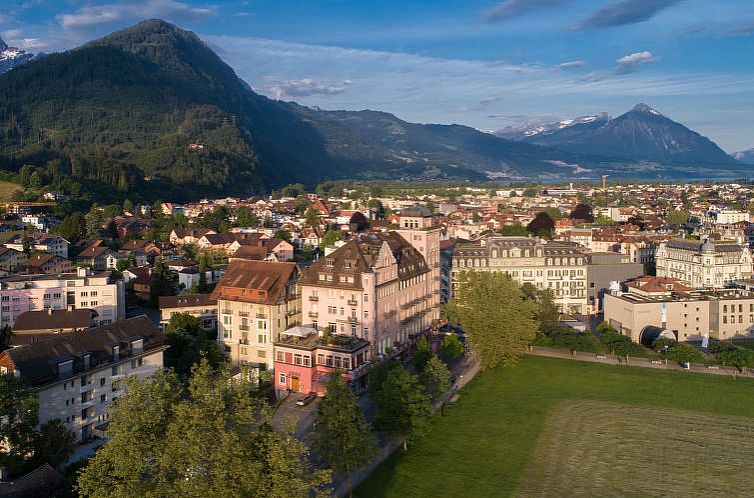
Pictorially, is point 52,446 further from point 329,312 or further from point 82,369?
point 329,312

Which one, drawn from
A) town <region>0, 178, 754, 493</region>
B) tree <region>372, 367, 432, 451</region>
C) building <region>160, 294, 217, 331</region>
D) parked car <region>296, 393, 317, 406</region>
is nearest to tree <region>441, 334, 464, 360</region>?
town <region>0, 178, 754, 493</region>

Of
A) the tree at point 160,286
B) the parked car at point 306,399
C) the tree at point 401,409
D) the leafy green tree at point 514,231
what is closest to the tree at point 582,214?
the leafy green tree at point 514,231

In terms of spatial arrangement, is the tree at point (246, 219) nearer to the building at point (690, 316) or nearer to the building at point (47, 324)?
the building at point (47, 324)

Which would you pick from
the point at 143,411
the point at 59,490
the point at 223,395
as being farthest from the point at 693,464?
the point at 59,490

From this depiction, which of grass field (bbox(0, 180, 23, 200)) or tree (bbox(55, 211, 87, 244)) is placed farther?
grass field (bbox(0, 180, 23, 200))

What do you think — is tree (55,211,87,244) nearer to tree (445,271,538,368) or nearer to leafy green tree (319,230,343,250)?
leafy green tree (319,230,343,250)

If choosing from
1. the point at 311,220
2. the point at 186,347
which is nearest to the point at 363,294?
the point at 186,347
